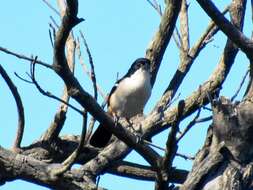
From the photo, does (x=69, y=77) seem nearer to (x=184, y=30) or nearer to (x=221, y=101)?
(x=221, y=101)

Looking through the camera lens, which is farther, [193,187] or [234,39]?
[234,39]

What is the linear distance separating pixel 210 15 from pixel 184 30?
2.45m

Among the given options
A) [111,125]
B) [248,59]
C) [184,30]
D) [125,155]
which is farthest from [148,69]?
[111,125]

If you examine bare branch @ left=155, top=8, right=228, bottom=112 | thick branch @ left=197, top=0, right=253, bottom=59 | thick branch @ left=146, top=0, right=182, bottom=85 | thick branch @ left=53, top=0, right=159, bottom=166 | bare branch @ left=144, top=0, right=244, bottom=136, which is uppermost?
thick branch @ left=146, top=0, right=182, bottom=85

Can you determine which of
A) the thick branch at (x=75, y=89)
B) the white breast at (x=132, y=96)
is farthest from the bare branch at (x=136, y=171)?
the thick branch at (x=75, y=89)

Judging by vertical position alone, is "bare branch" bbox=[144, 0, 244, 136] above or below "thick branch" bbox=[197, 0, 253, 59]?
above

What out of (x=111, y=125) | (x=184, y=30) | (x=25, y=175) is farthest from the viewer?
(x=184, y=30)

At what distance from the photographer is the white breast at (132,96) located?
27.1 feet

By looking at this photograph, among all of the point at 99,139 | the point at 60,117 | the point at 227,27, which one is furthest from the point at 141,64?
the point at 227,27

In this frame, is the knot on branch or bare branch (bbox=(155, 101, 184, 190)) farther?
the knot on branch

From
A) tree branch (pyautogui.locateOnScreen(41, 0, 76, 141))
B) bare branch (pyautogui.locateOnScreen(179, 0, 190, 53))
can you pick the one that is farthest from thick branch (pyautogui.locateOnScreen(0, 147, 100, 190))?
bare branch (pyautogui.locateOnScreen(179, 0, 190, 53))

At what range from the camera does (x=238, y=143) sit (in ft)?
15.0

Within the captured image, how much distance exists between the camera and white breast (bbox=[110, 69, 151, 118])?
27.1 ft

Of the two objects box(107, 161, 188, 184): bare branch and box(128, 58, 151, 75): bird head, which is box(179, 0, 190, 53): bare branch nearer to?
box(128, 58, 151, 75): bird head
